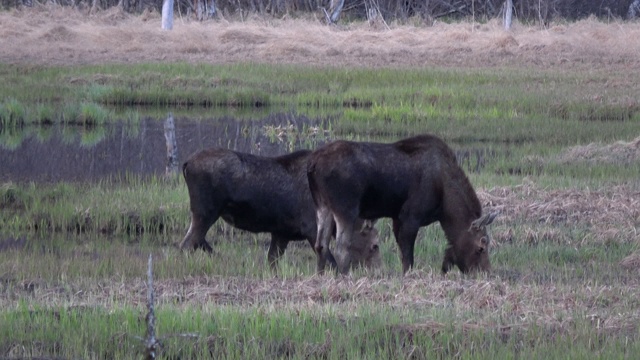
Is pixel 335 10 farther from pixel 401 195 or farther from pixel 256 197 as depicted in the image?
pixel 401 195

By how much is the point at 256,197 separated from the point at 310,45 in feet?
75.5

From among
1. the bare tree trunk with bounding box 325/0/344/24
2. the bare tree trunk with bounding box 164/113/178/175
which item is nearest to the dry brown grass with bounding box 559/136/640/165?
the bare tree trunk with bounding box 164/113/178/175

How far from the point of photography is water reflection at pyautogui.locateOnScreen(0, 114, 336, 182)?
1633 cm

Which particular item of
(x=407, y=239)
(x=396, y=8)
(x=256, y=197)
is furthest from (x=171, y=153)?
(x=396, y=8)

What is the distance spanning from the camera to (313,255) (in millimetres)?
11508

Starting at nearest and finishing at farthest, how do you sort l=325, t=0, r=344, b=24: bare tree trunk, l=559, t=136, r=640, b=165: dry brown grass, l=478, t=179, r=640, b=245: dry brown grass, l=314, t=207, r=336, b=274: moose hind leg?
l=314, t=207, r=336, b=274: moose hind leg < l=478, t=179, r=640, b=245: dry brown grass < l=559, t=136, r=640, b=165: dry brown grass < l=325, t=0, r=344, b=24: bare tree trunk

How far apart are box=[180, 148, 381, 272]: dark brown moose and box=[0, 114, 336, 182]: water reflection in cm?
552

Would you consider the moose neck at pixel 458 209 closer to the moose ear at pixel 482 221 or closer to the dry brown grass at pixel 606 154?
the moose ear at pixel 482 221

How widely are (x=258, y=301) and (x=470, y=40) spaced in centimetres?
2726

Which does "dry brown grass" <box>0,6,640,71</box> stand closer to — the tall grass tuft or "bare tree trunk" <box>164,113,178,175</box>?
the tall grass tuft

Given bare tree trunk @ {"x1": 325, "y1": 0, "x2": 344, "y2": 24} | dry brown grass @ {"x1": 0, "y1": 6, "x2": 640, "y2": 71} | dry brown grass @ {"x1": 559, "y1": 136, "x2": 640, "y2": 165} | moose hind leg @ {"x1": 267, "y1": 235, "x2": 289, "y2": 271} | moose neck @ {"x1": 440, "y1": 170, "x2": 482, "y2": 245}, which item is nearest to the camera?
moose neck @ {"x1": 440, "y1": 170, "x2": 482, "y2": 245}

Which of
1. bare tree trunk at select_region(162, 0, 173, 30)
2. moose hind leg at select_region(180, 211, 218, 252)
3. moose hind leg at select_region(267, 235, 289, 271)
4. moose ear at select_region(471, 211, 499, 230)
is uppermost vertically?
bare tree trunk at select_region(162, 0, 173, 30)

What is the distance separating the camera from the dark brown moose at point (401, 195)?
31.8 ft

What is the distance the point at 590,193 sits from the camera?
1338 cm
